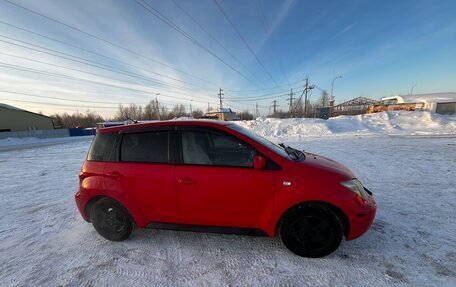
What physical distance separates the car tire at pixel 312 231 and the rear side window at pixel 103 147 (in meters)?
2.73

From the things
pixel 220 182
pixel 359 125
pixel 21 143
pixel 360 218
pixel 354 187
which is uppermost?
pixel 220 182

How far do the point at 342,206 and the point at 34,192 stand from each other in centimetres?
718

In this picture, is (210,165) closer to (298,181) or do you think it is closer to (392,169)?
(298,181)

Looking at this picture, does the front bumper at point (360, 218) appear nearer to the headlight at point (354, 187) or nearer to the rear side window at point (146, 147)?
the headlight at point (354, 187)

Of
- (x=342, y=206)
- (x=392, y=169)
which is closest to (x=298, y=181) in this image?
(x=342, y=206)

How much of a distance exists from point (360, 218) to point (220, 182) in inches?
72.1

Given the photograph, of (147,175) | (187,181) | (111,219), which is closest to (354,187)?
(187,181)

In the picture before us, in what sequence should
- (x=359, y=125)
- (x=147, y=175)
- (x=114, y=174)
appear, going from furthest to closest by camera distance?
(x=359, y=125)
(x=114, y=174)
(x=147, y=175)

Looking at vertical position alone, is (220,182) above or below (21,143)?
above

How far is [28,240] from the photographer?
3051 millimetres

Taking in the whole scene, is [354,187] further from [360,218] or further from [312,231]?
[312,231]

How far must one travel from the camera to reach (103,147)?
116 inches

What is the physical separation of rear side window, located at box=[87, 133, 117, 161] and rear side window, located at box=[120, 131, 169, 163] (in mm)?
202

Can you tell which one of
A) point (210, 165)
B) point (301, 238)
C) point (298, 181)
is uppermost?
point (210, 165)
